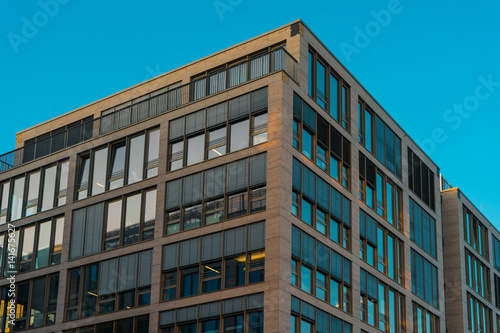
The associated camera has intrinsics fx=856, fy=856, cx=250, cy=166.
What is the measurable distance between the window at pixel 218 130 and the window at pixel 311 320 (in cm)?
915

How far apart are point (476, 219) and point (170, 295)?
1351 inches

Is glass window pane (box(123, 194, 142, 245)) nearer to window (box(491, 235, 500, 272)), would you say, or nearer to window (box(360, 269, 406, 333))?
window (box(360, 269, 406, 333))

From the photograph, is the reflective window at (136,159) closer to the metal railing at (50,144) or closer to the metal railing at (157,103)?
the metal railing at (157,103)

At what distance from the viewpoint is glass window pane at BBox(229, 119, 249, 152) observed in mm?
47219

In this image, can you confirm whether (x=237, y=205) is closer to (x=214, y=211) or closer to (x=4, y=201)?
(x=214, y=211)

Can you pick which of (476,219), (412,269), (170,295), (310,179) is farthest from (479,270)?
(170,295)

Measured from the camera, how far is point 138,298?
47969 millimetres

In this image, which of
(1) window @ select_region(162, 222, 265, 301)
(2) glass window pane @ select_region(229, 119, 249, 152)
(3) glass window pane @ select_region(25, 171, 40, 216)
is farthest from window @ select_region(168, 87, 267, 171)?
(3) glass window pane @ select_region(25, 171, 40, 216)

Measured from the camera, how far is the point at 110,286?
49.3 metres

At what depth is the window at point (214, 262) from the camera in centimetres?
4425

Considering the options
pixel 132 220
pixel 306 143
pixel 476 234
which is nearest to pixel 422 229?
pixel 476 234

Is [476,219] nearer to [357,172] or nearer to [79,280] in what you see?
[357,172]

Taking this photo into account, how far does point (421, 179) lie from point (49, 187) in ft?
87.4

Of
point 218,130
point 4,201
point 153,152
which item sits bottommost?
point 4,201
